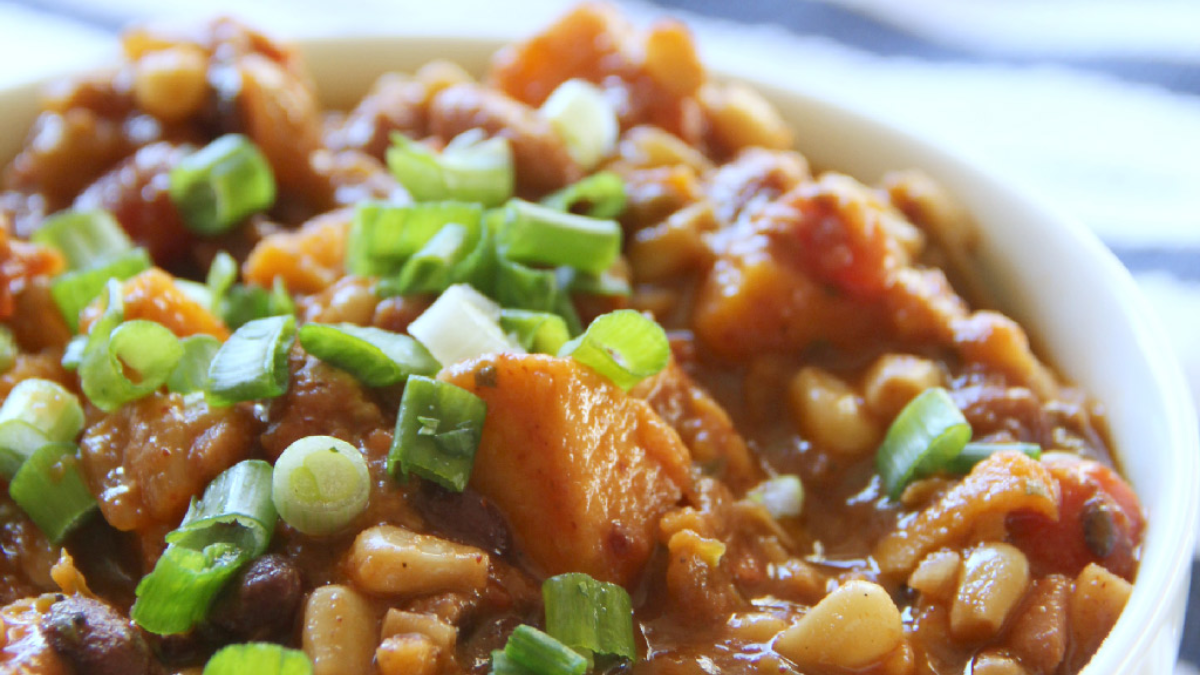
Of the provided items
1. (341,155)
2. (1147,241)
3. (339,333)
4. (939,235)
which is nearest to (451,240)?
(339,333)

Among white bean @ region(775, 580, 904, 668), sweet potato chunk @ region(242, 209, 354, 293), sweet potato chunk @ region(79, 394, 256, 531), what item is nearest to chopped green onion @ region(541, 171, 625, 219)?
sweet potato chunk @ region(242, 209, 354, 293)

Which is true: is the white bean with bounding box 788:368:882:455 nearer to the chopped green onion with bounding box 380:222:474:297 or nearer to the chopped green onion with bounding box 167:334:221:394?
the chopped green onion with bounding box 380:222:474:297

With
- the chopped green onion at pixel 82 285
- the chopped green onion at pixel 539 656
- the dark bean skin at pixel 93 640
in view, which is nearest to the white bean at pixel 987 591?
the chopped green onion at pixel 539 656

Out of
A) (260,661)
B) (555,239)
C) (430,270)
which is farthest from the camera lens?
(555,239)

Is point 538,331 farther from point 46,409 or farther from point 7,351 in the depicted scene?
point 7,351

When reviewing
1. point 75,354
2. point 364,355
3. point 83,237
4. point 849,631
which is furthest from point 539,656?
point 83,237
